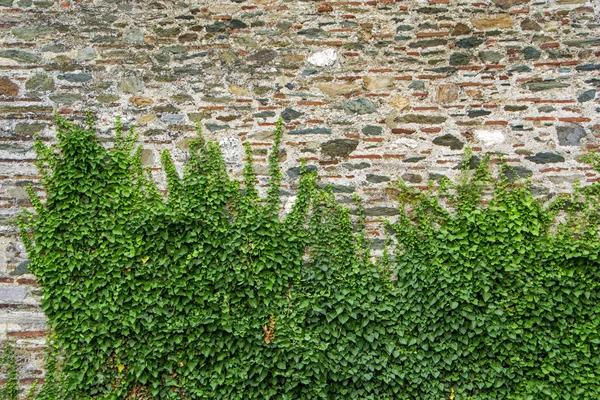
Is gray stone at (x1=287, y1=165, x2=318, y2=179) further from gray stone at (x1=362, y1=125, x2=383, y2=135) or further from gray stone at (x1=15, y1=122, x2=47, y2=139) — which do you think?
gray stone at (x1=15, y1=122, x2=47, y2=139)

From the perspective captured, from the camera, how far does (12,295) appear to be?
4.53 meters

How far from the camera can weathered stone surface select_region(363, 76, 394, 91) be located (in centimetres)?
491

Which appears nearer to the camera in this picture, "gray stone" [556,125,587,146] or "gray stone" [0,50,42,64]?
"gray stone" [556,125,587,146]

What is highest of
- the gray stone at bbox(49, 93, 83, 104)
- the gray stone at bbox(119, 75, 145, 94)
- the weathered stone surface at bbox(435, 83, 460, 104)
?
the gray stone at bbox(119, 75, 145, 94)

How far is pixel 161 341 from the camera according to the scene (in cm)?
444

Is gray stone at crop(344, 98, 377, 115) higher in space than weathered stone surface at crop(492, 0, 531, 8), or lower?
lower

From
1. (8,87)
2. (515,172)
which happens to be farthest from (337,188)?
(8,87)

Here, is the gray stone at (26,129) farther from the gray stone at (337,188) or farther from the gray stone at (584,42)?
the gray stone at (584,42)

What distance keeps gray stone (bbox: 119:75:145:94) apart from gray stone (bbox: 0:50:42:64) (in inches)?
29.0

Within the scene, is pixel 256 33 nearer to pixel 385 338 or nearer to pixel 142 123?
pixel 142 123

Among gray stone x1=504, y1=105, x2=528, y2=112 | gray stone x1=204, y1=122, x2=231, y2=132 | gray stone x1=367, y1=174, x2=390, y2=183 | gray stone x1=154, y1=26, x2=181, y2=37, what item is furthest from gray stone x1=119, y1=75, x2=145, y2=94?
gray stone x1=504, y1=105, x2=528, y2=112

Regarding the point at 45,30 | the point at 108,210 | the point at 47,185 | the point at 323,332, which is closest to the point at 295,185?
the point at 323,332

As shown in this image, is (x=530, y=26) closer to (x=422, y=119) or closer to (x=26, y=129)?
(x=422, y=119)

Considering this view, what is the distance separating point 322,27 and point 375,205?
64.4 inches
